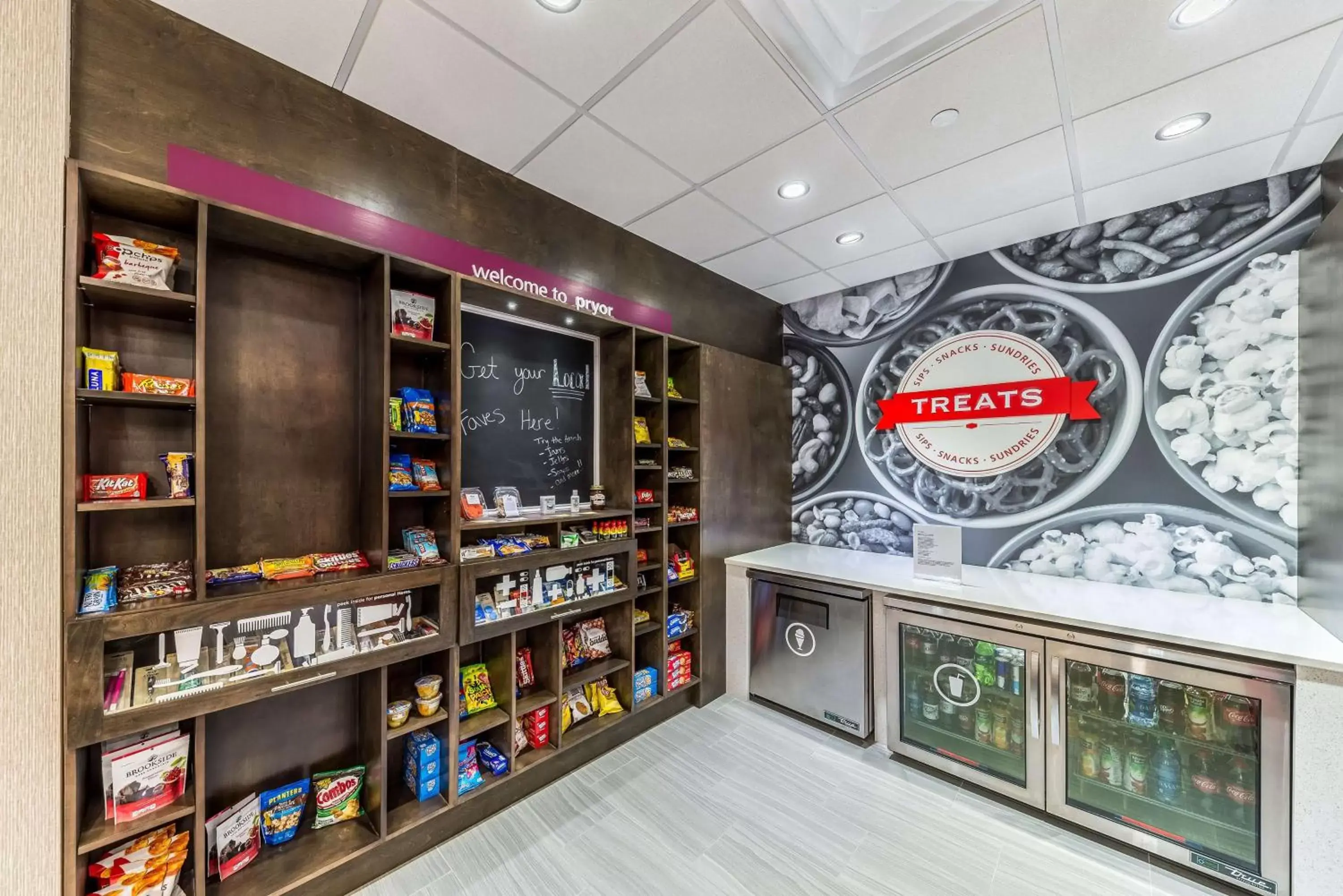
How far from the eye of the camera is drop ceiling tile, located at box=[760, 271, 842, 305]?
370 centimetres

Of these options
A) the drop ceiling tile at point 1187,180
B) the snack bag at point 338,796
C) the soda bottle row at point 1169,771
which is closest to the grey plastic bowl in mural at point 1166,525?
the soda bottle row at point 1169,771

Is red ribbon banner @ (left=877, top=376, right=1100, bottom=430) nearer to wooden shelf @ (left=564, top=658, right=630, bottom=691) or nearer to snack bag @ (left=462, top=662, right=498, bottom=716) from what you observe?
wooden shelf @ (left=564, top=658, right=630, bottom=691)

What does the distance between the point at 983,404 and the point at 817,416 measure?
1213mm

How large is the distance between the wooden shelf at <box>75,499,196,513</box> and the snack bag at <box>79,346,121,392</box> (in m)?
0.32

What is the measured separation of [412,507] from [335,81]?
67.8 inches

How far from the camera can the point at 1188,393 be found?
2570mm

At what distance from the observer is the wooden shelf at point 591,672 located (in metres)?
2.54

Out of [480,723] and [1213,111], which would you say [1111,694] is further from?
[480,723]

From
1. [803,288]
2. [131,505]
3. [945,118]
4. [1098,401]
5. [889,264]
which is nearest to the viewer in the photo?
[131,505]

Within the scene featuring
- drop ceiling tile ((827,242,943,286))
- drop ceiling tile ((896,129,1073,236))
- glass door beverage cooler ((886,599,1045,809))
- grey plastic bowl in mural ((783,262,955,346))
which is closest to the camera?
drop ceiling tile ((896,129,1073,236))

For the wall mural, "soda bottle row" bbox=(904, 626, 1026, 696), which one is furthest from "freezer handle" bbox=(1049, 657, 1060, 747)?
the wall mural

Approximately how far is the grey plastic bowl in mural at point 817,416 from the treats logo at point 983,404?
37 centimetres

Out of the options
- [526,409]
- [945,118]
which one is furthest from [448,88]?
[945,118]

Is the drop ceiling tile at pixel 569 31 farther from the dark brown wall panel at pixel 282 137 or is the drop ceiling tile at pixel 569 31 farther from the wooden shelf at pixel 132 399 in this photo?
the wooden shelf at pixel 132 399
